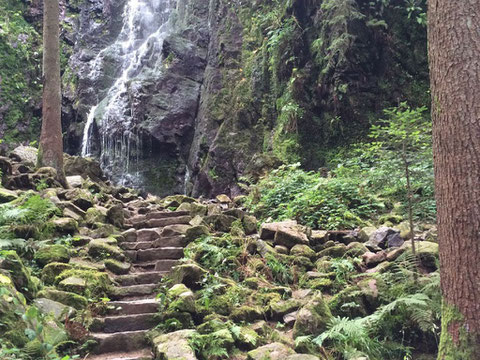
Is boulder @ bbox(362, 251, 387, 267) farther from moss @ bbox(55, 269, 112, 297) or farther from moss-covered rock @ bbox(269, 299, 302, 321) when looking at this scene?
moss @ bbox(55, 269, 112, 297)

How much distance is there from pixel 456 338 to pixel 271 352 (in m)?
1.69

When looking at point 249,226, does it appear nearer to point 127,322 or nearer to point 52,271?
point 127,322

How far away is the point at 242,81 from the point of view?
650 inches

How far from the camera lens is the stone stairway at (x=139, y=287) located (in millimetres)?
4547

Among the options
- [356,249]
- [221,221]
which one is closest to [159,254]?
[221,221]

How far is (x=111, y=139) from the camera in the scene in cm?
1925

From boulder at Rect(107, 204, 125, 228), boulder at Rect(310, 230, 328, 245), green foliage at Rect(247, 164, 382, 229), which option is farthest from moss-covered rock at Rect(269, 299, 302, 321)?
boulder at Rect(107, 204, 125, 228)

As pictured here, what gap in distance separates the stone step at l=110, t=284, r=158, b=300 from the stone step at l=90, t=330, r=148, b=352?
895 millimetres

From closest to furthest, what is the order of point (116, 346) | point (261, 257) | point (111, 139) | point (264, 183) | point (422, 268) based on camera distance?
point (116, 346)
point (422, 268)
point (261, 257)
point (264, 183)
point (111, 139)

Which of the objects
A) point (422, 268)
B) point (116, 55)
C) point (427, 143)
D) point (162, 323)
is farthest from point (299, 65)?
point (116, 55)

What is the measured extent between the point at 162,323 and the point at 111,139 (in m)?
15.8

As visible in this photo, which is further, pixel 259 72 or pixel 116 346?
pixel 259 72

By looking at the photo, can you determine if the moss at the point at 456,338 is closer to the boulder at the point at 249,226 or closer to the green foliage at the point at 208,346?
the green foliage at the point at 208,346

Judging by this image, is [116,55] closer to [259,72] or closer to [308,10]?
[259,72]
